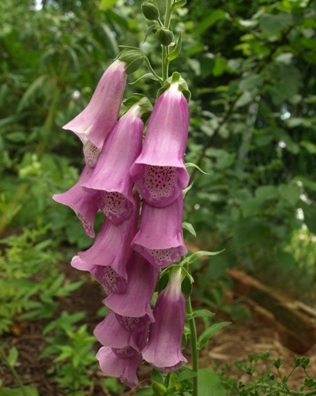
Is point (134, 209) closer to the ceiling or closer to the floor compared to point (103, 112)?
closer to the floor

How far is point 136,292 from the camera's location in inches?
31.5

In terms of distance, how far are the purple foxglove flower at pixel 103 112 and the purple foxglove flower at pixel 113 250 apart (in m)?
0.13

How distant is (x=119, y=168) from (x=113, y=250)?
0.15 m

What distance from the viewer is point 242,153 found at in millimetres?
2939

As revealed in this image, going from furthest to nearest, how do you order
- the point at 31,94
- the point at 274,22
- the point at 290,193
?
the point at 31,94 → the point at 290,193 → the point at 274,22

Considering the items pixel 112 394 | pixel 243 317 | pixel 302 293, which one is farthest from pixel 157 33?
pixel 302 293

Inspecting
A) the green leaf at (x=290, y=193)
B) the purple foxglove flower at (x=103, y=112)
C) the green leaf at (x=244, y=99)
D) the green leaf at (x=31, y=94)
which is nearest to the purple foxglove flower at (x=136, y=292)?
the purple foxglove flower at (x=103, y=112)

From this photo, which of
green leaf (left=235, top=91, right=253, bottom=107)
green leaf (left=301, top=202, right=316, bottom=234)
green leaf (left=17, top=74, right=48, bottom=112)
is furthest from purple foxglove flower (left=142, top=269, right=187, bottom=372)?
green leaf (left=17, top=74, right=48, bottom=112)

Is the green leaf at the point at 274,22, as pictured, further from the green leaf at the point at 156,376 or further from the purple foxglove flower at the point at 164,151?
the green leaf at the point at 156,376

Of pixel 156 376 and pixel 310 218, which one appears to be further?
pixel 310 218

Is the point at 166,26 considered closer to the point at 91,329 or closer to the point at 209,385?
the point at 209,385

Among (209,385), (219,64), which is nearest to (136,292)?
(209,385)

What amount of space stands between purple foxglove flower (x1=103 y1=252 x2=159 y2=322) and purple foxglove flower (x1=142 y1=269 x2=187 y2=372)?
3cm

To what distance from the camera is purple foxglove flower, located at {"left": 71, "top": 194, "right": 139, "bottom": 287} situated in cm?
77
